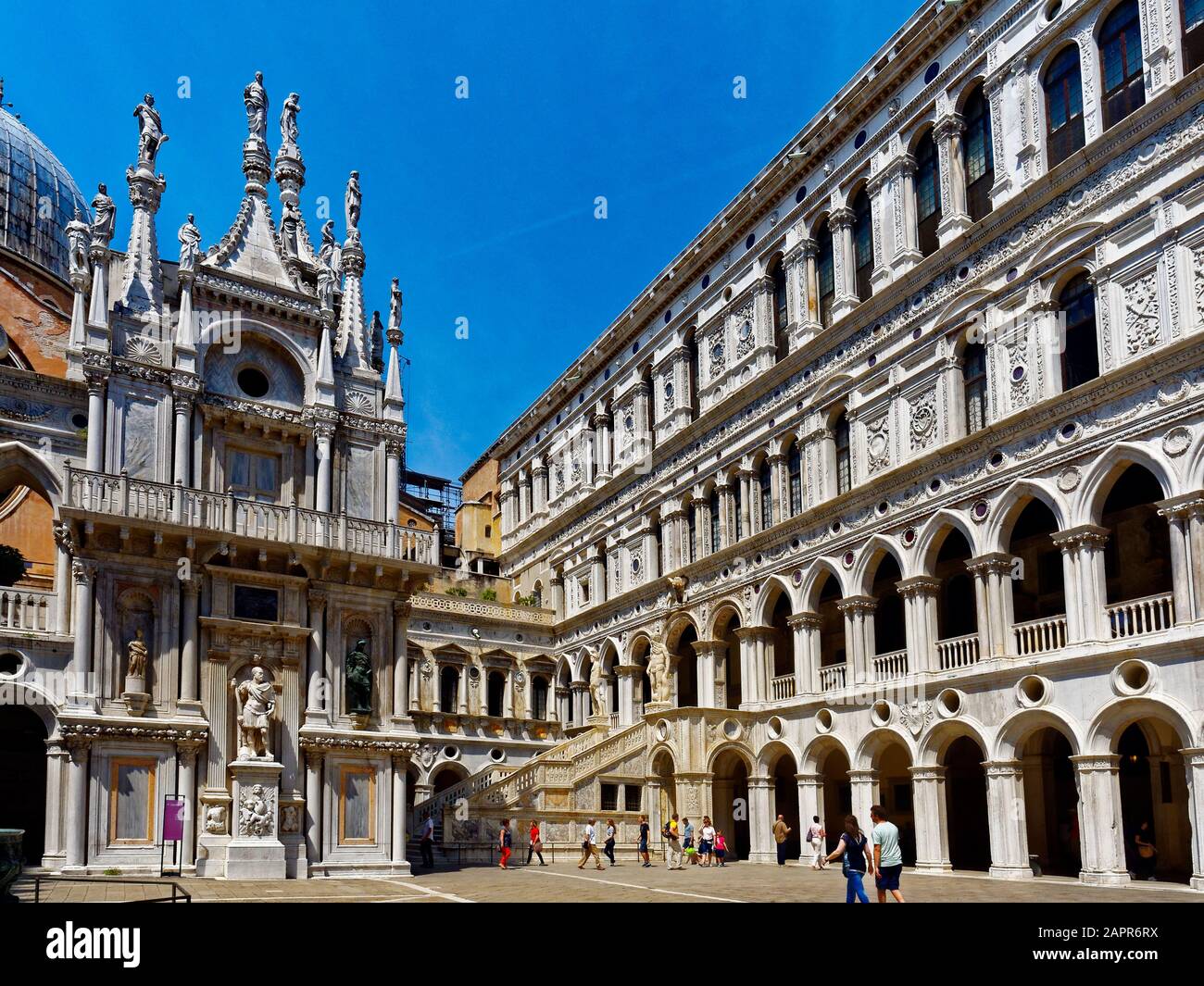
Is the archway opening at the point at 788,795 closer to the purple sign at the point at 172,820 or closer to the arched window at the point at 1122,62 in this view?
the purple sign at the point at 172,820

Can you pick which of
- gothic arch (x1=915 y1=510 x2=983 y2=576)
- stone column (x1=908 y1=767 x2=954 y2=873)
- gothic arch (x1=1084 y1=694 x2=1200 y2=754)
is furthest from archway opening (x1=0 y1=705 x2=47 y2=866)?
gothic arch (x1=1084 y1=694 x2=1200 y2=754)

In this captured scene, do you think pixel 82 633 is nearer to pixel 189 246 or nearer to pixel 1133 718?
pixel 189 246

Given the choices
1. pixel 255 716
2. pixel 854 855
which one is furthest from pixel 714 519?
pixel 854 855

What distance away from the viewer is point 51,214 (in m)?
52.9

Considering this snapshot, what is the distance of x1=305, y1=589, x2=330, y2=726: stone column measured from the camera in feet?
87.9

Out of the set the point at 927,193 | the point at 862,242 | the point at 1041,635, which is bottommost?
the point at 1041,635

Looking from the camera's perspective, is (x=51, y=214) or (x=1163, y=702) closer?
(x=1163, y=702)

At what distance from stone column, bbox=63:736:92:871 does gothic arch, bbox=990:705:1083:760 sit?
18008 mm

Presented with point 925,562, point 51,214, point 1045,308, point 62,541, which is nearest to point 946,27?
point 1045,308

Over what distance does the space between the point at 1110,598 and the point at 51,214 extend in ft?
146

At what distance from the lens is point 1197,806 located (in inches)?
867

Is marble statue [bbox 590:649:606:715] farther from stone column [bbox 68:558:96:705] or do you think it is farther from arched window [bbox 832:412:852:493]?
stone column [bbox 68:558:96:705]

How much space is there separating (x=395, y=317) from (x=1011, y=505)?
586 inches
